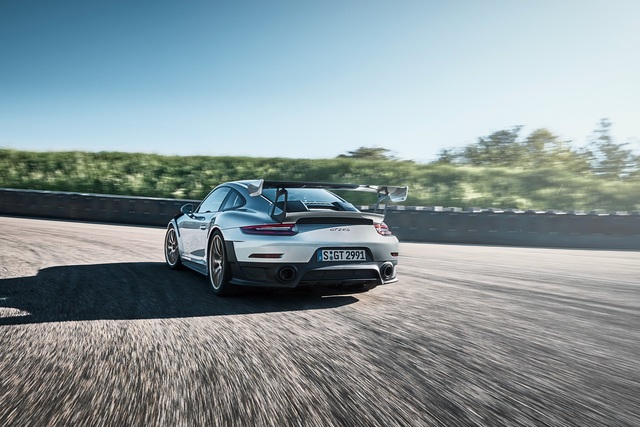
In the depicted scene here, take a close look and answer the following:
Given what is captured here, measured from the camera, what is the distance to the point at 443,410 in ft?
7.89

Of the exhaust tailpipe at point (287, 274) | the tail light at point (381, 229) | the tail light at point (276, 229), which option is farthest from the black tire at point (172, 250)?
the tail light at point (381, 229)

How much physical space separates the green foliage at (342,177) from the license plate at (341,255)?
15546 mm

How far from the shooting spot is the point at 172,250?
759 cm

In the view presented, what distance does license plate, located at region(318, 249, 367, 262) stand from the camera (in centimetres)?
491

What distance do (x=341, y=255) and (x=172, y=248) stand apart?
138 inches

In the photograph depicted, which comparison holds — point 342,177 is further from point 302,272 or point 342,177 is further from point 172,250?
point 302,272

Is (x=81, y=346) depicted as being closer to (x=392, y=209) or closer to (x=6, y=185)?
(x=392, y=209)

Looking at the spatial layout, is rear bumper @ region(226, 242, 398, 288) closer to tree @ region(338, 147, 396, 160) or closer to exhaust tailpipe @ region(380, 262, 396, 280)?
exhaust tailpipe @ region(380, 262, 396, 280)

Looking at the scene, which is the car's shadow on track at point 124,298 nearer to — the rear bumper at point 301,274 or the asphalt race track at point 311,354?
the asphalt race track at point 311,354

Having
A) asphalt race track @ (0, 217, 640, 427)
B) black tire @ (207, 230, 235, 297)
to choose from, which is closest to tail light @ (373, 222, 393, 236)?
asphalt race track @ (0, 217, 640, 427)

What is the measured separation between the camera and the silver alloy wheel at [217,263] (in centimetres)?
530

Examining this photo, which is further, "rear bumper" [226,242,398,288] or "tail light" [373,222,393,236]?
"tail light" [373,222,393,236]

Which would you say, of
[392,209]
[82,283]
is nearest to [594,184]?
[392,209]

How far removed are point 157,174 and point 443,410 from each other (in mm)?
24300
